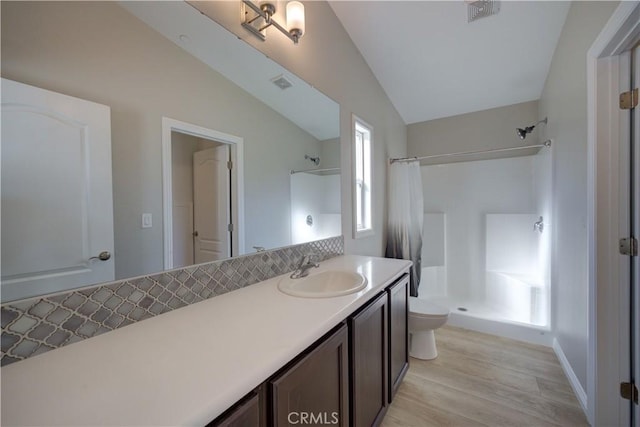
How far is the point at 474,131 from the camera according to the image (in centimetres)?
312

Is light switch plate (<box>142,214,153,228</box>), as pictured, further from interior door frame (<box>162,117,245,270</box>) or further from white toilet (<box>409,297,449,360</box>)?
white toilet (<box>409,297,449,360</box>)

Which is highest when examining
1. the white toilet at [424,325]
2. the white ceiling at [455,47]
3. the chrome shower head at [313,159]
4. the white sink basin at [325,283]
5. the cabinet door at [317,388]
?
the white ceiling at [455,47]

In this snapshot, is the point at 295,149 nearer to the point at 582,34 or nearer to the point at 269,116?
the point at 269,116

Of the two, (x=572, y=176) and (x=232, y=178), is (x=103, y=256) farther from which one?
(x=572, y=176)

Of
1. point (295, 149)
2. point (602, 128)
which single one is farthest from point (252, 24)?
point (602, 128)

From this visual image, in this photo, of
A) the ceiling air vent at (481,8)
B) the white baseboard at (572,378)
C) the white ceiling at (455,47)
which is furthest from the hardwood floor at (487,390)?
the ceiling air vent at (481,8)

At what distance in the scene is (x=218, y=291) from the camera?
1.14m

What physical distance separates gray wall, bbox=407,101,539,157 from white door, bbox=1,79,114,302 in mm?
3382

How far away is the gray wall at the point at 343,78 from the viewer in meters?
1.50

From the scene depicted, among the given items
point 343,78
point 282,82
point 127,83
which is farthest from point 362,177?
point 127,83

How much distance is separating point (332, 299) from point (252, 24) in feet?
4.75

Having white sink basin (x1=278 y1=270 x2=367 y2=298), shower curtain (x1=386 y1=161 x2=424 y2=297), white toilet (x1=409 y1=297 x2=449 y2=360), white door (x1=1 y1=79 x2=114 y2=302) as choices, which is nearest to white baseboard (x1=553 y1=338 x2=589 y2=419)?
white toilet (x1=409 y1=297 x2=449 y2=360)

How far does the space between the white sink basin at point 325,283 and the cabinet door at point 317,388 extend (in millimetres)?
292

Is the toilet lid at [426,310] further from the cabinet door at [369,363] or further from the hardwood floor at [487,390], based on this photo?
the cabinet door at [369,363]
